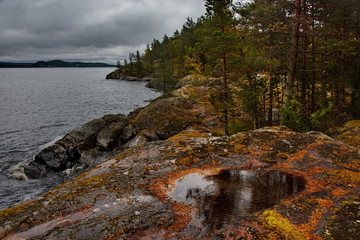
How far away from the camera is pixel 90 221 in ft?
12.3

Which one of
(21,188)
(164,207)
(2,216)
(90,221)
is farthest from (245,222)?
(21,188)

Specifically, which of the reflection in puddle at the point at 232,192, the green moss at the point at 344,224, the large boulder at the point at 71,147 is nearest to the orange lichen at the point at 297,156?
the reflection in puddle at the point at 232,192

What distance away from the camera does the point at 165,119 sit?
749 inches

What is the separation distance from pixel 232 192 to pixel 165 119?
14610 millimetres

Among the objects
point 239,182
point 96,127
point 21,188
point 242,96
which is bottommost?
point 21,188

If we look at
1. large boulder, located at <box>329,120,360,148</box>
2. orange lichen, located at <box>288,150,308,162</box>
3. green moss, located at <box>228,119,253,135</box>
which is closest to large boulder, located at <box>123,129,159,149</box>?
green moss, located at <box>228,119,253,135</box>

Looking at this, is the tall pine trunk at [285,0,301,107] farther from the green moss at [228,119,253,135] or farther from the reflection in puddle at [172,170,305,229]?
the reflection in puddle at [172,170,305,229]

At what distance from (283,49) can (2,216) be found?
51.1ft

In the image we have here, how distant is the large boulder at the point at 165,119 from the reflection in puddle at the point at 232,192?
12761mm

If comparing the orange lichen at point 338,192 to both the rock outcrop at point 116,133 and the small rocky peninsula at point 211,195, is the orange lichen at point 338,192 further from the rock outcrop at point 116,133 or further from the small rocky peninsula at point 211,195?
the rock outcrop at point 116,133

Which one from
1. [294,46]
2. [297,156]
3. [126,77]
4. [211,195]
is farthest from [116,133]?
[126,77]

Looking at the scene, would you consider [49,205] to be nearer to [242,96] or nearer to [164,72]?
[242,96]

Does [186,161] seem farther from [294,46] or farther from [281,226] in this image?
[294,46]

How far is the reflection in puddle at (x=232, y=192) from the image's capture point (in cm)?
393
